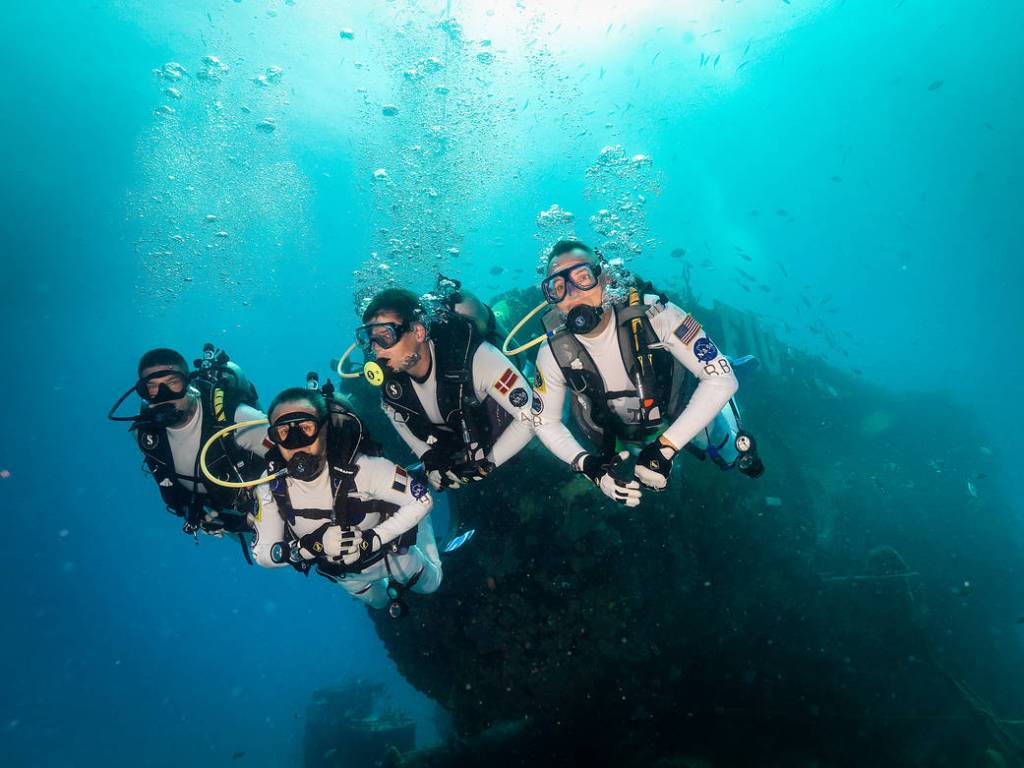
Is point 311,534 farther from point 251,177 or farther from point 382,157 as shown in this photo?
point 251,177

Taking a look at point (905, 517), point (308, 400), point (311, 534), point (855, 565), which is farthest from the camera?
point (905, 517)

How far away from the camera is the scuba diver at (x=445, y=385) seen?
480 centimetres

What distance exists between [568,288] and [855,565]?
32.3 feet

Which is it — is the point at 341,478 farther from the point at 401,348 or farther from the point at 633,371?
the point at 633,371

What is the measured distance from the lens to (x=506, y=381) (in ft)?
16.2

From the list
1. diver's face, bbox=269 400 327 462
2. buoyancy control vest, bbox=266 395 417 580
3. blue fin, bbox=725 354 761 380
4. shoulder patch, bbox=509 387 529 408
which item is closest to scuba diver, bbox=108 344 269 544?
buoyancy control vest, bbox=266 395 417 580

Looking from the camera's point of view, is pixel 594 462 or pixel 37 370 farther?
pixel 37 370

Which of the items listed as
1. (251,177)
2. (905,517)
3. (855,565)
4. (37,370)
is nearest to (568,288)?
(855,565)

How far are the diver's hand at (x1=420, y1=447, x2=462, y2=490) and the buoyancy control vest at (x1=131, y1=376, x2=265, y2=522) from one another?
7.00 feet

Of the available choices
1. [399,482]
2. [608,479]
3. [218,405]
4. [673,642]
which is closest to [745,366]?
[608,479]

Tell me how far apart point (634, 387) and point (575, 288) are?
1148 millimetres

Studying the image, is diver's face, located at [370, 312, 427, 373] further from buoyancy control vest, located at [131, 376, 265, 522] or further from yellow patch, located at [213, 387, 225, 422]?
yellow patch, located at [213, 387, 225, 422]

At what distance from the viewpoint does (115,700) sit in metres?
53.7

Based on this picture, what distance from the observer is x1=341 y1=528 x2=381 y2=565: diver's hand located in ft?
15.1
